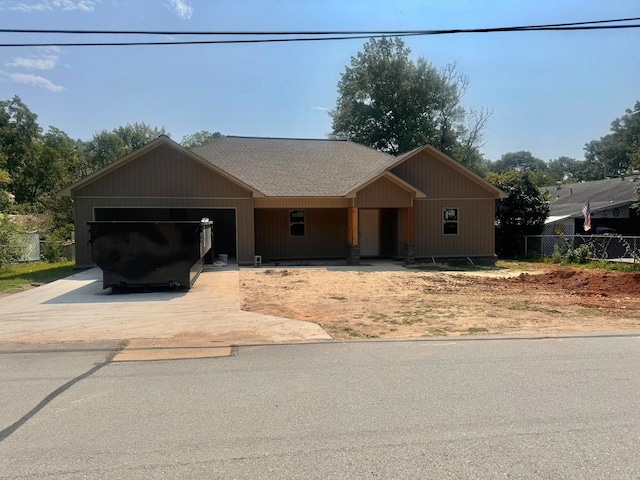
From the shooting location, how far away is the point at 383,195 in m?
19.1

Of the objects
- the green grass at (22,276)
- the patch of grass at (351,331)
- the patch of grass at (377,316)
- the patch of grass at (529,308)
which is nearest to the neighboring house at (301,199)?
the green grass at (22,276)

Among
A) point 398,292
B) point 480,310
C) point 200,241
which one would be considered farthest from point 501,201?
point 200,241

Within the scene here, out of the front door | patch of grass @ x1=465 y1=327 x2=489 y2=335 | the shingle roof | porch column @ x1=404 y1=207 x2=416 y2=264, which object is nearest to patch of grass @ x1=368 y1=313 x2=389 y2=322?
patch of grass @ x1=465 y1=327 x2=489 y2=335

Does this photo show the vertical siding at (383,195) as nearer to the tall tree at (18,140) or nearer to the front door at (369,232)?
the front door at (369,232)

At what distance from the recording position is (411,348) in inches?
260

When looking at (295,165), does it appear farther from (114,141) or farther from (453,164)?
(114,141)

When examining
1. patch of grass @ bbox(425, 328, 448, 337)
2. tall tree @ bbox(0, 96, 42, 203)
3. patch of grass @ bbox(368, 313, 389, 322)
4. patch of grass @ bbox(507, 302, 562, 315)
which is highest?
tall tree @ bbox(0, 96, 42, 203)

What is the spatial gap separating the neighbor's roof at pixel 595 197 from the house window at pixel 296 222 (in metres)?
18.5

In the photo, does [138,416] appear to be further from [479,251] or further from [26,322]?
[479,251]

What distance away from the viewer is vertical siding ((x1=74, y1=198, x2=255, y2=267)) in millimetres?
16938

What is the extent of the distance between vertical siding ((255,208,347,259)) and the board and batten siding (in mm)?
3797

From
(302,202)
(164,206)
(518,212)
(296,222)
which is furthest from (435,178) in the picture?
(164,206)

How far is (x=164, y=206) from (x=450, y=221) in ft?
40.7

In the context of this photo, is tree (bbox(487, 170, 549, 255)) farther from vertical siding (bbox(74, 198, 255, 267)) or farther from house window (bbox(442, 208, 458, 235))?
vertical siding (bbox(74, 198, 255, 267))
